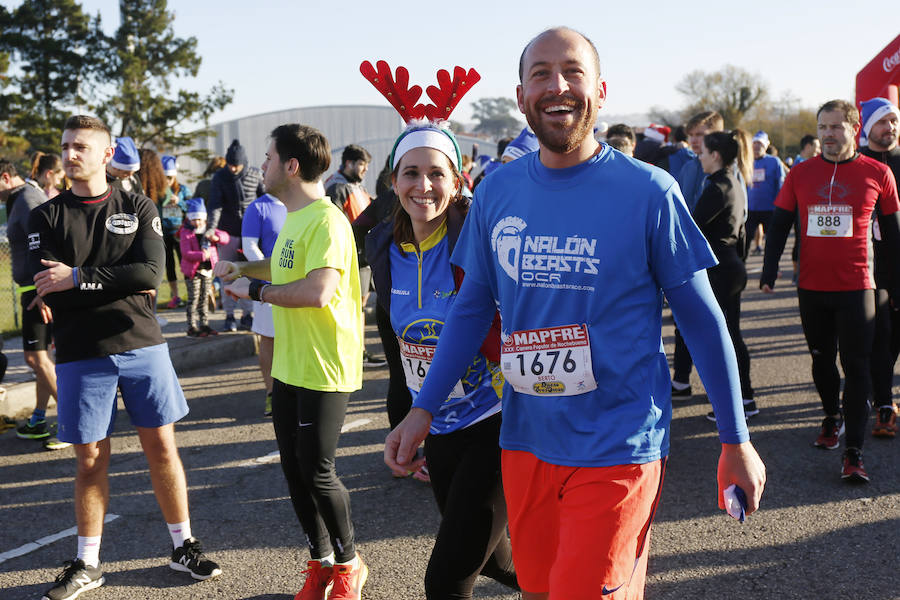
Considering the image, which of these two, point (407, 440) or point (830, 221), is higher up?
point (830, 221)

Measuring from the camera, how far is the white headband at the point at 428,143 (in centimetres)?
297

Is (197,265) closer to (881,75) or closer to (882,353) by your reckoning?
(882,353)

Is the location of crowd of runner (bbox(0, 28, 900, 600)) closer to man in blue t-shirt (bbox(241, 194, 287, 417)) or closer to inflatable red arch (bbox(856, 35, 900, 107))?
man in blue t-shirt (bbox(241, 194, 287, 417))

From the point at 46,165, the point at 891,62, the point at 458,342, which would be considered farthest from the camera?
the point at 891,62

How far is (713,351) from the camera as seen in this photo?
1.99 metres

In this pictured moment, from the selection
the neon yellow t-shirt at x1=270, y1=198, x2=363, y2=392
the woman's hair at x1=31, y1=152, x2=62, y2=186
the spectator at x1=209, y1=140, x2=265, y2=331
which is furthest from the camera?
the spectator at x1=209, y1=140, x2=265, y2=331

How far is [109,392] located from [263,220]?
2241 millimetres

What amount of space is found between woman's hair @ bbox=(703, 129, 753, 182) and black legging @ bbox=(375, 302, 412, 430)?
332 centimetres

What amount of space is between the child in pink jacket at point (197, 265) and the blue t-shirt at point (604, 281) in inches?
286

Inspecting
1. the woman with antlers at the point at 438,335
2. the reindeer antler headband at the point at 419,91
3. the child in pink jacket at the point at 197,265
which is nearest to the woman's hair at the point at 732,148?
the reindeer antler headband at the point at 419,91

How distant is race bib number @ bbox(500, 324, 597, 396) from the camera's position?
6.78 ft

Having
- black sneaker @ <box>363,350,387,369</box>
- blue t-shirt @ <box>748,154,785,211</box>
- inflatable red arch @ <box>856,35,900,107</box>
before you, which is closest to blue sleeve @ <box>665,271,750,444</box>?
black sneaker @ <box>363,350,387,369</box>

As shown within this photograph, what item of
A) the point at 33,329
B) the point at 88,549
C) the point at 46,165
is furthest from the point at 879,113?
the point at 46,165

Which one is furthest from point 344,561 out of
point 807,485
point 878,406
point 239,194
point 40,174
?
point 239,194
